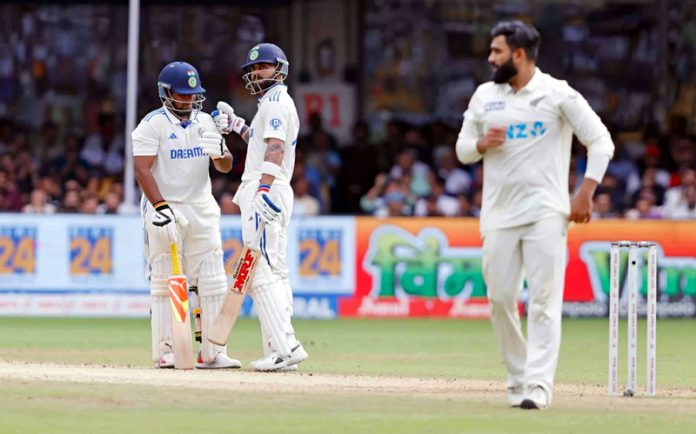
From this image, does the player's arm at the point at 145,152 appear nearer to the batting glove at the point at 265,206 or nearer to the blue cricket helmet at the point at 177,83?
the blue cricket helmet at the point at 177,83

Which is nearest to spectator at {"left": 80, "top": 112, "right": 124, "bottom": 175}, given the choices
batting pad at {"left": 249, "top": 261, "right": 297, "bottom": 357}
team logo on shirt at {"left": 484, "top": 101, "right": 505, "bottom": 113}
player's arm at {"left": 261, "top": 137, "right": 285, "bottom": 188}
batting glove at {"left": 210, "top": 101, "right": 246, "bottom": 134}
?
batting glove at {"left": 210, "top": 101, "right": 246, "bottom": 134}

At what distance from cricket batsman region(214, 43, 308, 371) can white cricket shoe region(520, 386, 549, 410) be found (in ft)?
9.02

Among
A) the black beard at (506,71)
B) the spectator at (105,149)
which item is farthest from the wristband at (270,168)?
the spectator at (105,149)

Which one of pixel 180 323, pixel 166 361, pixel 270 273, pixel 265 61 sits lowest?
pixel 166 361

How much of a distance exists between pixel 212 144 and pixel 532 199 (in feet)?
10.3

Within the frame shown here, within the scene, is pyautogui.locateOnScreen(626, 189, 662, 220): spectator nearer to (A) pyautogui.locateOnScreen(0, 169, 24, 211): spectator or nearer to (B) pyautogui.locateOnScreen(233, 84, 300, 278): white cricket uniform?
(A) pyautogui.locateOnScreen(0, 169, 24, 211): spectator

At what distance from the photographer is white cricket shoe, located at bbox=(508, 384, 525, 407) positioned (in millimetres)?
9156

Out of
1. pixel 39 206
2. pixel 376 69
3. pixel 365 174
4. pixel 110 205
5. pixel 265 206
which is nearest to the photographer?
pixel 265 206

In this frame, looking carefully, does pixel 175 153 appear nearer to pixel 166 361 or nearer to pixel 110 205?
pixel 166 361

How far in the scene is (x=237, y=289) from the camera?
11.3 meters

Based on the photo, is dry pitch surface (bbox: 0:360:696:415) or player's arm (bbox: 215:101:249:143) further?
player's arm (bbox: 215:101:249:143)

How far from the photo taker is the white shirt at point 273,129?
36.7 feet

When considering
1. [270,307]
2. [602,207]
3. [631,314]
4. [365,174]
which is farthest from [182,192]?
[365,174]

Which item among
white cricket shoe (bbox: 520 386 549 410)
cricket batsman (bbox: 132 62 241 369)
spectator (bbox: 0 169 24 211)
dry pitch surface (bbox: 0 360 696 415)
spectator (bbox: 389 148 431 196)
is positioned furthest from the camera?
spectator (bbox: 389 148 431 196)
